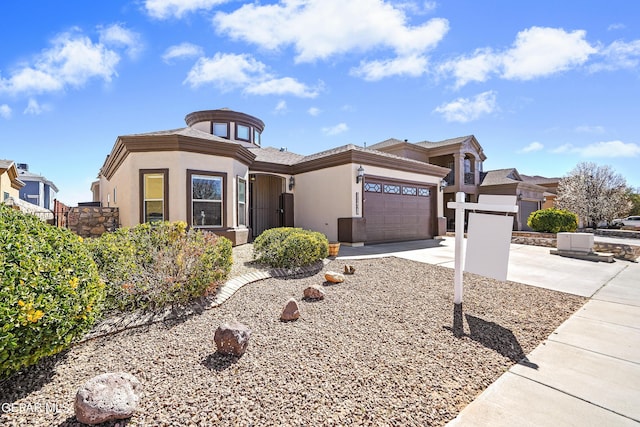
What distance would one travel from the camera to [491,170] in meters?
23.8

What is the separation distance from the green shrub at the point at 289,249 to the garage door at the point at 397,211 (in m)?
4.53

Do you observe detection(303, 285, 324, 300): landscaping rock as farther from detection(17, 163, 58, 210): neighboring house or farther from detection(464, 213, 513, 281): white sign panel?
detection(17, 163, 58, 210): neighboring house

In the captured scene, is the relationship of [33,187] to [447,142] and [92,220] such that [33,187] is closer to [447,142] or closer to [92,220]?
[92,220]

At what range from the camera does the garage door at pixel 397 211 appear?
1116 centimetres

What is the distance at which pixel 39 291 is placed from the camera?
224 cm

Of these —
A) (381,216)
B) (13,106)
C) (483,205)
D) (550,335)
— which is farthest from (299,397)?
(13,106)

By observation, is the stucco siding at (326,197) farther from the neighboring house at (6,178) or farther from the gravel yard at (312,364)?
the neighboring house at (6,178)

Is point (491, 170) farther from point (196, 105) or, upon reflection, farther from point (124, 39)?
point (124, 39)

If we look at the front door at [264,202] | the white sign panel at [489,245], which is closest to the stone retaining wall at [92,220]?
the front door at [264,202]

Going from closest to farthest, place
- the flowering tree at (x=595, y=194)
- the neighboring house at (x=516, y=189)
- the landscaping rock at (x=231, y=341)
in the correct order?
the landscaping rock at (x=231, y=341), the neighboring house at (x=516, y=189), the flowering tree at (x=595, y=194)

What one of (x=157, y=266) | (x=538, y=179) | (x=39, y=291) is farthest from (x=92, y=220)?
(x=538, y=179)

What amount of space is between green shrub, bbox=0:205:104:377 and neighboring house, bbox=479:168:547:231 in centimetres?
2348

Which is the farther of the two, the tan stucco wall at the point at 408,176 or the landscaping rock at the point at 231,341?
the tan stucco wall at the point at 408,176

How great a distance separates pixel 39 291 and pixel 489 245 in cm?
517
